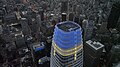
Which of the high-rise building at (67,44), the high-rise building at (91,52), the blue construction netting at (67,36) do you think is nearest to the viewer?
the blue construction netting at (67,36)

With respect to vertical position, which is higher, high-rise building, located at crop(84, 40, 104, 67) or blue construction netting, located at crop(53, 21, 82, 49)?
blue construction netting, located at crop(53, 21, 82, 49)

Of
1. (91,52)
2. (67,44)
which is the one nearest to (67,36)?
(67,44)

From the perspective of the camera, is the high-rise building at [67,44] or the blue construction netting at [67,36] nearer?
the blue construction netting at [67,36]

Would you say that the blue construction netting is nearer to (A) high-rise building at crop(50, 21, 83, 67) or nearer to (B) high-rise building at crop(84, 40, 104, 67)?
(A) high-rise building at crop(50, 21, 83, 67)

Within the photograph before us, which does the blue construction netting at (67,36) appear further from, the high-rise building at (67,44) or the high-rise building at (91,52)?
the high-rise building at (91,52)

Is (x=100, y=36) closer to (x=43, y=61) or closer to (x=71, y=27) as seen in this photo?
(x=43, y=61)

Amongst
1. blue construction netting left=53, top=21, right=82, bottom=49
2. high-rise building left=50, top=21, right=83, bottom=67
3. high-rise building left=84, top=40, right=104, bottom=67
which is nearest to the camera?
blue construction netting left=53, top=21, right=82, bottom=49

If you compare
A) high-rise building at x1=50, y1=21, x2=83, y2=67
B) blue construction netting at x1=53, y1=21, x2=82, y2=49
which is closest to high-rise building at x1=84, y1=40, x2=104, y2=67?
high-rise building at x1=50, y1=21, x2=83, y2=67

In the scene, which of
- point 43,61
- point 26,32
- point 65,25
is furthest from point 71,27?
point 26,32

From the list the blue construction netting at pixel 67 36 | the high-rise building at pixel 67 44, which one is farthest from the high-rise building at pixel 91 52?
the blue construction netting at pixel 67 36
